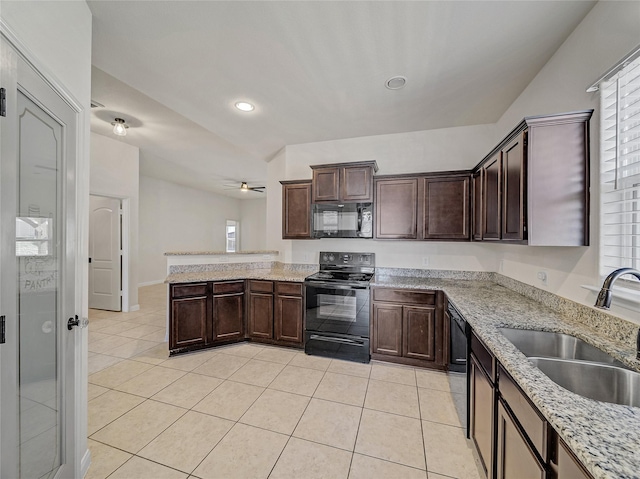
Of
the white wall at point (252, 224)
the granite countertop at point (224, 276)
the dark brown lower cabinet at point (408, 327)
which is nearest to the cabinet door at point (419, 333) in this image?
the dark brown lower cabinet at point (408, 327)

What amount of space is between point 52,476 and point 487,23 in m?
3.50

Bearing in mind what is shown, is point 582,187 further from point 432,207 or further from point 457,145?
point 457,145

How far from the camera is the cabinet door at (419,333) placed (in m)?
2.68

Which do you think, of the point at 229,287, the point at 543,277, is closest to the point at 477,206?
the point at 543,277

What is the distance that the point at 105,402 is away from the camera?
214cm

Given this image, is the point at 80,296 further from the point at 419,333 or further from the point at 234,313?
the point at 419,333

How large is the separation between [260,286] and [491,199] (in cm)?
264

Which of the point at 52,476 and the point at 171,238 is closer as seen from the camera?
the point at 52,476

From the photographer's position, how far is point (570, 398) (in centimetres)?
84

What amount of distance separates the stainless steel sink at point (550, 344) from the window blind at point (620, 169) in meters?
0.44

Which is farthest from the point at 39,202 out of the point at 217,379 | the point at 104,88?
the point at 104,88

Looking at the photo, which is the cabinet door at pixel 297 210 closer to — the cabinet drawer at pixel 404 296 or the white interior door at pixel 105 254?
the cabinet drawer at pixel 404 296

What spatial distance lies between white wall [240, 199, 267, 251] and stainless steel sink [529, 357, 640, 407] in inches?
365

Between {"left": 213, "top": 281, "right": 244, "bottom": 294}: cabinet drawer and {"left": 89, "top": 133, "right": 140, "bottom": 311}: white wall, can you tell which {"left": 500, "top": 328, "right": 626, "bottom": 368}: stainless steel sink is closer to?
{"left": 213, "top": 281, "right": 244, "bottom": 294}: cabinet drawer
